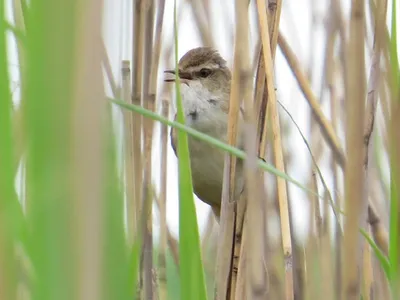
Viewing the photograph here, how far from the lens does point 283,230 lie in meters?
1.16

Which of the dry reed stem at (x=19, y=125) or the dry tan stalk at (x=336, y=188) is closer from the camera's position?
the dry reed stem at (x=19, y=125)

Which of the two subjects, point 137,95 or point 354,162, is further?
point 137,95

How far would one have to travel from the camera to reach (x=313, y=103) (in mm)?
1450

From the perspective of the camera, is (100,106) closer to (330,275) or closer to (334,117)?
(330,275)

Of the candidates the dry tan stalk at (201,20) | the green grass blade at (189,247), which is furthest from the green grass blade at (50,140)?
the dry tan stalk at (201,20)

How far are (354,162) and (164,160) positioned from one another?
0.65 m

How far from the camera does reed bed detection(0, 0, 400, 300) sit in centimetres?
60

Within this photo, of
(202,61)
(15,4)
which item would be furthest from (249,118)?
(202,61)

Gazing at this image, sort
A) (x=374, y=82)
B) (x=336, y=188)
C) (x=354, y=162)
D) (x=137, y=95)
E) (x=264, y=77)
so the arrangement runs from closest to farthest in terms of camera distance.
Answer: (x=354, y=162), (x=374, y=82), (x=264, y=77), (x=137, y=95), (x=336, y=188)

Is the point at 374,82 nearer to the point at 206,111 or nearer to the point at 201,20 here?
the point at 201,20

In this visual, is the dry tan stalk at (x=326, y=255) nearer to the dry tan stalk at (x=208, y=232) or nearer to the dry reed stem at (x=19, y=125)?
the dry tan stalk at (x=208, y=232)

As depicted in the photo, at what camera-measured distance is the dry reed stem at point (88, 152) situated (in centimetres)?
59

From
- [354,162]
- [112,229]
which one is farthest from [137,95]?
[112,229]

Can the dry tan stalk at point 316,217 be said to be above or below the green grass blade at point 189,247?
below
